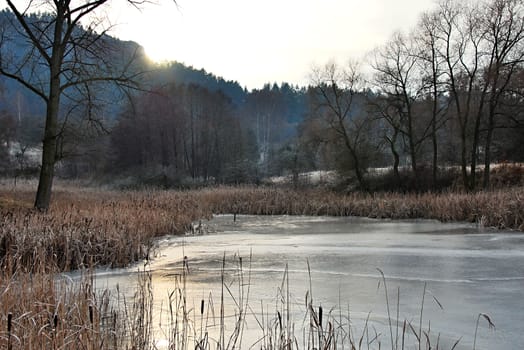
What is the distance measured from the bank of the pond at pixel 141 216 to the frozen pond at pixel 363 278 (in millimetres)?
706

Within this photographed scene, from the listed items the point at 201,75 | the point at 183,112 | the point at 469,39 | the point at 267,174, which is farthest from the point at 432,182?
the point at 201,75

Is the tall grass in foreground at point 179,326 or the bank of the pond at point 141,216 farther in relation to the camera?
the bank of the pond at point 141,216

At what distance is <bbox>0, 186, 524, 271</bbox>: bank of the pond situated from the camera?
7.49 m

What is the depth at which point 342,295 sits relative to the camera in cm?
557

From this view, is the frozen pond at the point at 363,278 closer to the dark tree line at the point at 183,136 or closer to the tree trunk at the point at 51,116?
the tree trunk at the point at 51,116

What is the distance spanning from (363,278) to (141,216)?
715 centimetres

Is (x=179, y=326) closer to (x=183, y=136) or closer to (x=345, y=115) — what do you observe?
(x=345, y=115)

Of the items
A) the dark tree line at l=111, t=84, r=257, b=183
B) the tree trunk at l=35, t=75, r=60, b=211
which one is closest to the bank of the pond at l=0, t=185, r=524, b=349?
the tree trunk at l=35, t=75, r=60, b=211

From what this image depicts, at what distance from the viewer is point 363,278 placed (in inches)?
259

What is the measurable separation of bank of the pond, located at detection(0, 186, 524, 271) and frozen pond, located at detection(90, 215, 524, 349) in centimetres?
71

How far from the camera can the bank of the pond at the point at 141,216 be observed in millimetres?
7492

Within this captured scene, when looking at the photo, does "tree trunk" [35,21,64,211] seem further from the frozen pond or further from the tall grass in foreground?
the tall grass in foreground

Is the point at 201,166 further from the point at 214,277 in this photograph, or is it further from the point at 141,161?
the point at 214,277

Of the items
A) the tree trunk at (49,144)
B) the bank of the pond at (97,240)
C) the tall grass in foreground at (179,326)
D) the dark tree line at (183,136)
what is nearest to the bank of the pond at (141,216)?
the bank of the pond at (97,240)
